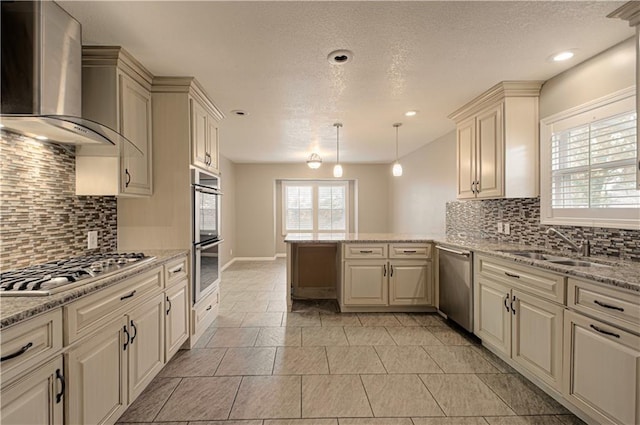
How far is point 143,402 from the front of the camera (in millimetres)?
1924

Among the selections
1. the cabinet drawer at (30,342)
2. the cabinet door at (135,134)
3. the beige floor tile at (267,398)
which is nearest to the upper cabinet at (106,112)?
the cabinet door at (135,134)

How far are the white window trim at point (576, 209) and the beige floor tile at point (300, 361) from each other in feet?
7.63

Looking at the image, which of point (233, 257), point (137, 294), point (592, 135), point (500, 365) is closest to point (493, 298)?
point (500, 365)

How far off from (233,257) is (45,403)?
6074mm

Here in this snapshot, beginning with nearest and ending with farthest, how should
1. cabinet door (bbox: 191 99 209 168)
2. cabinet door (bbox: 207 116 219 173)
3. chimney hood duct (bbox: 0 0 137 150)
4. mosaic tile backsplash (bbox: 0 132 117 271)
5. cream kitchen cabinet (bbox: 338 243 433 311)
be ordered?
1. chimney hood duct (bbox: 0 0 137 150)
2. mosaic tile backsplash (bbox: 0 132 117 271)
3. cabinet door (bbox: 191 99 209 168)
4. cabinet door (bbox: 207 116 219 173)
5. cream kitchen cabinet (bbox: 338 243 433 311)

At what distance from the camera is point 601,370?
154cm

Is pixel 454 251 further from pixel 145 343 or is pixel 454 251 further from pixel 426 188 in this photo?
pixel 145 343

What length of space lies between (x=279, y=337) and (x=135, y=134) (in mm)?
2231

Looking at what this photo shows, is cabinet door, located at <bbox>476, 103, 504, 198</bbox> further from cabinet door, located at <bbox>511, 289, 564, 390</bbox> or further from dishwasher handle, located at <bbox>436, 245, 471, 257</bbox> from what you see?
cabinet door, located at <bbox>511, 289, 564, 390</bbox>

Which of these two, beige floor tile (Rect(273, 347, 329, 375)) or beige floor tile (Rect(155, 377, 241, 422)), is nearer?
beige floor tile (Rect(155, 377, 241, 422))

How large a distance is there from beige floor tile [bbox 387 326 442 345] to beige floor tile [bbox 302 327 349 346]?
1.71 feet

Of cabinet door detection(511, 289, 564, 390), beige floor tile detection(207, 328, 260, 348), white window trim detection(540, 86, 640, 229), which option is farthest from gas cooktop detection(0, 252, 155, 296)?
white window trim detection(540, 86, 640, 229)

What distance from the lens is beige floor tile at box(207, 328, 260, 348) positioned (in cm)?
274

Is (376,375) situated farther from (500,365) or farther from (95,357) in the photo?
(95,357)
